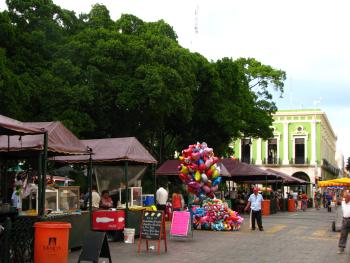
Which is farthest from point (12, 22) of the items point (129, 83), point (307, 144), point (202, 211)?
point (307, 144)

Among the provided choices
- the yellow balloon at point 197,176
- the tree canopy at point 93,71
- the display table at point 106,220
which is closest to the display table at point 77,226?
the display table at point 106,220

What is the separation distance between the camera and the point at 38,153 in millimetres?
14031

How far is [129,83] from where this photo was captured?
1125 inches

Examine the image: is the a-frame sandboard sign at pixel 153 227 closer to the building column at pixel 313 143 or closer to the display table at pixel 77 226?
the display table at pixel 77 226

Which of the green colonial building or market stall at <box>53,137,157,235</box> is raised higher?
the green colonial building

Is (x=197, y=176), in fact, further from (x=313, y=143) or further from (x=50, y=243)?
(x=313, y=143)

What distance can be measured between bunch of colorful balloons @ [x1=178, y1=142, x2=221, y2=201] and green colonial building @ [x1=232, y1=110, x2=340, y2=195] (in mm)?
52075

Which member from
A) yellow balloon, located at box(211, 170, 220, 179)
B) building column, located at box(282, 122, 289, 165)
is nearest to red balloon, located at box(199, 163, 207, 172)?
yellow balloon, located at box(211, 170, 220, 179)

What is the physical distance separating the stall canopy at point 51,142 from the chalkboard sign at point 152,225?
91.8 inches

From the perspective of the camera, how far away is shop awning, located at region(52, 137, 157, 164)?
17.2 meters

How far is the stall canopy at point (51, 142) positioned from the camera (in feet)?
43.5

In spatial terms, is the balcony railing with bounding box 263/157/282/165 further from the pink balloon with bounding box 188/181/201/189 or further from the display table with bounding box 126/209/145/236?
the display table with bounding box 126/209/145/236

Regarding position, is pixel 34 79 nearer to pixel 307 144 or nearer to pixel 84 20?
pixel 84 20

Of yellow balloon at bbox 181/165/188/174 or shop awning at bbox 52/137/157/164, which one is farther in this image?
yellow balloon at bbox 181/165/188/174
